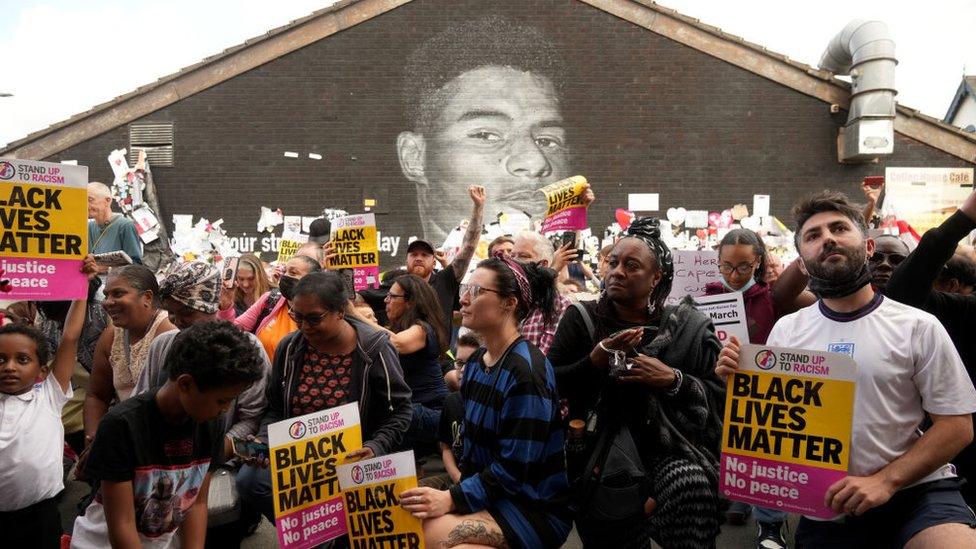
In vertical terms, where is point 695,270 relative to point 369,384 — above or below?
above

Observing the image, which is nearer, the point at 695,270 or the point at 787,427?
the point at 787,427

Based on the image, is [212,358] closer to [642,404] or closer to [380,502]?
[380,502]

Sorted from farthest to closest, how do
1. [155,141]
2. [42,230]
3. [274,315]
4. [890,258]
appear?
[155,141], [274,315], [890,258], [42,230]

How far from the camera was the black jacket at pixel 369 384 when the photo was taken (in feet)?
12.9

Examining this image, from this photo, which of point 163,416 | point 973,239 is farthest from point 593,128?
point 163,416

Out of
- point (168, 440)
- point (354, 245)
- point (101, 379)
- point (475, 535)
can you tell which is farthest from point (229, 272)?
point (475, 535)

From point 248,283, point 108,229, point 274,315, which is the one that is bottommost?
point 274,315

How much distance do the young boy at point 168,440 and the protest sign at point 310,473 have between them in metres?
0.40

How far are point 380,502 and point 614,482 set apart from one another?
97 centimetres

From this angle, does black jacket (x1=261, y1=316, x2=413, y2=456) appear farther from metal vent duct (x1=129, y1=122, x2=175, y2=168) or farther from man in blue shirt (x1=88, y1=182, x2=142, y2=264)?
metal vent duct (x1=129, y1=122, x2=175, y2=168)

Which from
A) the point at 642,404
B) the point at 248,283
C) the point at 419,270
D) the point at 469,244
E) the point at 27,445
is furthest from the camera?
the point at 419,270

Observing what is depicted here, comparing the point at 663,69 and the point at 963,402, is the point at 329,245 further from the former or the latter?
the point at 663,69

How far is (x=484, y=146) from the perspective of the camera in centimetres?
1441

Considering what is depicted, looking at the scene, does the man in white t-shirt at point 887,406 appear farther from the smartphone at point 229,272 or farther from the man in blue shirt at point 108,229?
the man in blue shirt at point 108,229
